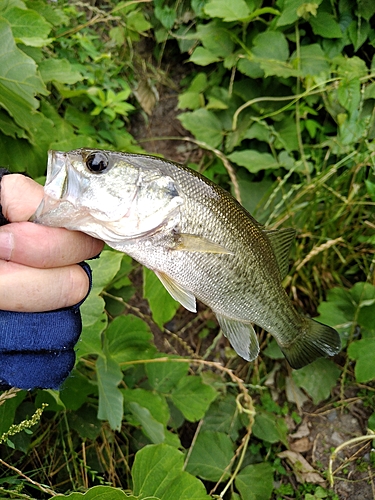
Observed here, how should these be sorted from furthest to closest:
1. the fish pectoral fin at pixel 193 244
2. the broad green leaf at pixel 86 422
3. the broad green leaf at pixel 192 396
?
the broad green leaf at pixel 192 396, the broad green leaf at pixel 86 422, the fish pectoral fin at pixel 193 244

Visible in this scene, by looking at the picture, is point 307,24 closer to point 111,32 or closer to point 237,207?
point 111,32

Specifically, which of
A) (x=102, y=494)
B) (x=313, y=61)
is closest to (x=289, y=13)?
(x=313, y=61)

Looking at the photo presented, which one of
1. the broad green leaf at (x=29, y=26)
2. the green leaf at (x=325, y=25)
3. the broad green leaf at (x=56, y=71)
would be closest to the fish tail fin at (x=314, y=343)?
the broad green leaf at (x=56, y=71)

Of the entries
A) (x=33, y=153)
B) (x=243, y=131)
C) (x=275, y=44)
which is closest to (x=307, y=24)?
(x=275, y=44)

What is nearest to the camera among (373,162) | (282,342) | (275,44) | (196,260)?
(196,260)

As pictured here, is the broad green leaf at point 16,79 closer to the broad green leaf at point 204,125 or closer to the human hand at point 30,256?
the human hand at point 30,256

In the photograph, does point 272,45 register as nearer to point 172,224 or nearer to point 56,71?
point 56,71

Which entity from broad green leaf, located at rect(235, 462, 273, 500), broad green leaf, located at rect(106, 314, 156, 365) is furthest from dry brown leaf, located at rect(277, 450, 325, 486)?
broad green leaf, located at rect(106, 314, 156, 365)
